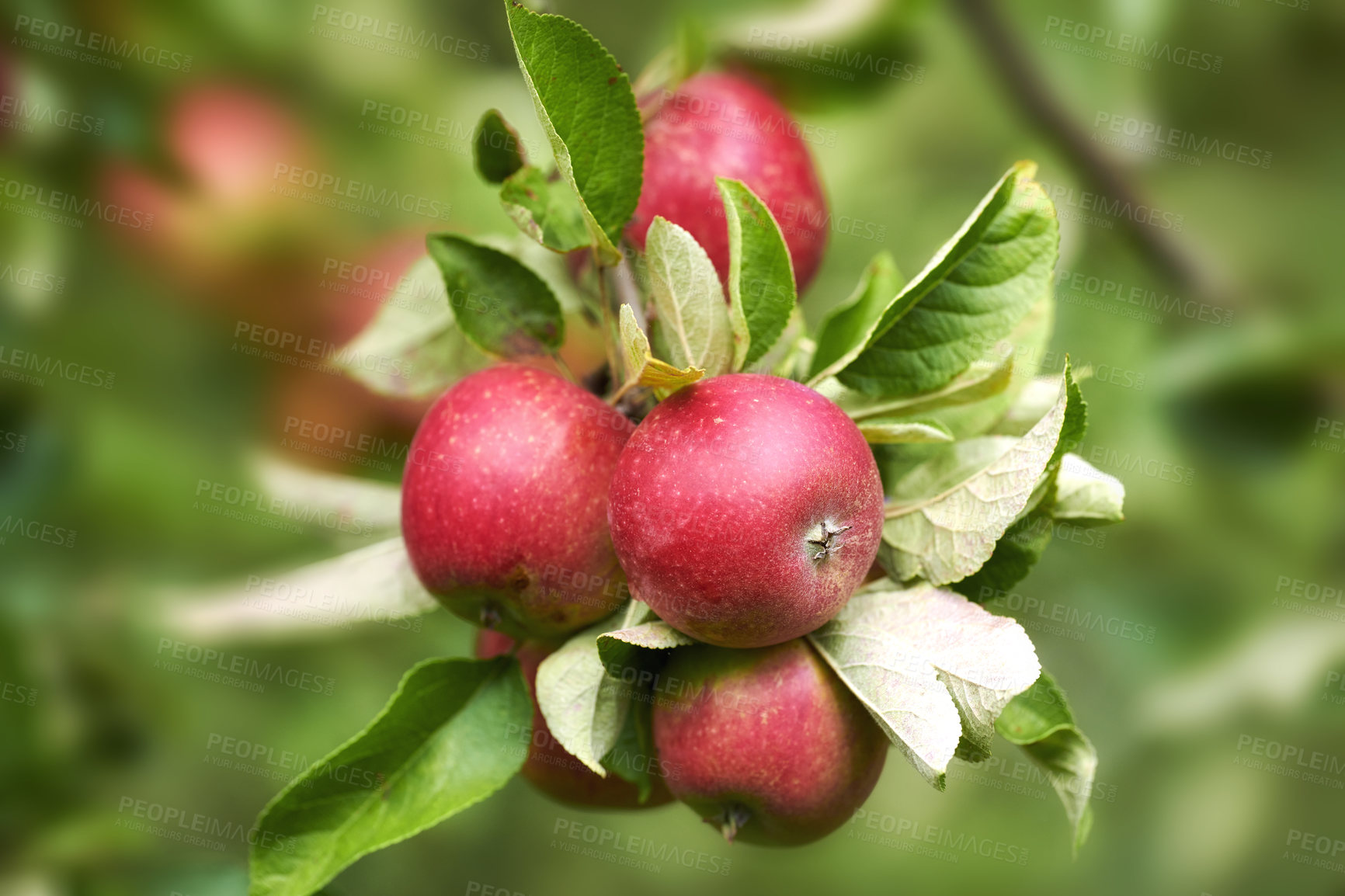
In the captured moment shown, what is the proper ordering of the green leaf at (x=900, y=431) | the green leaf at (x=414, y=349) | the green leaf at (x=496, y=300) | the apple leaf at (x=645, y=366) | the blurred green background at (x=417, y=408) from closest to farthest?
the apple leaf at (x=645, y=366)
the green leaf at (x=900, y=431)
the green leaf at (x=496, y=300)
the green leaf at (x=414, y=349)
the blurred green background at (x=417, y=408)

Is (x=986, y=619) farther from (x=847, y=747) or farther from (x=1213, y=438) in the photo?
(x=1213, y=438)

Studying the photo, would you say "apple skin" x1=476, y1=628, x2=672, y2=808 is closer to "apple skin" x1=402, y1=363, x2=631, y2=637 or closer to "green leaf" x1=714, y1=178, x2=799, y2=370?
"apple skin" x1=402, y1=363, x2=631, y2=637

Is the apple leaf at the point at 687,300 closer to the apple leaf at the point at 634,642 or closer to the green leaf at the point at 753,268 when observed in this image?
the green leaf at the point at 753,268

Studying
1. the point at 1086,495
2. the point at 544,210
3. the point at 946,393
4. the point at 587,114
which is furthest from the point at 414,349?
the point at 1086,495

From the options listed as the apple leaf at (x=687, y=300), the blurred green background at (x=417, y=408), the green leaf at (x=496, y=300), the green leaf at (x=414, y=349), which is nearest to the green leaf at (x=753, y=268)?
the apple leaf at (x=687, y=300)

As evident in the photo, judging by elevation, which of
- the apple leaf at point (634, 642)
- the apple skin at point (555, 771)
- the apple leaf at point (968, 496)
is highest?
the apple leaf at point (968, 496)

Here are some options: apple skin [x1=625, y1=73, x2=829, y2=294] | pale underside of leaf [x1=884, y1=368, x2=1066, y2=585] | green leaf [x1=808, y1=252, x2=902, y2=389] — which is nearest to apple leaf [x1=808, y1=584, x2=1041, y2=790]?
pale underside of leaf [x1=884, y1=368, x2=1066, y2=585]
